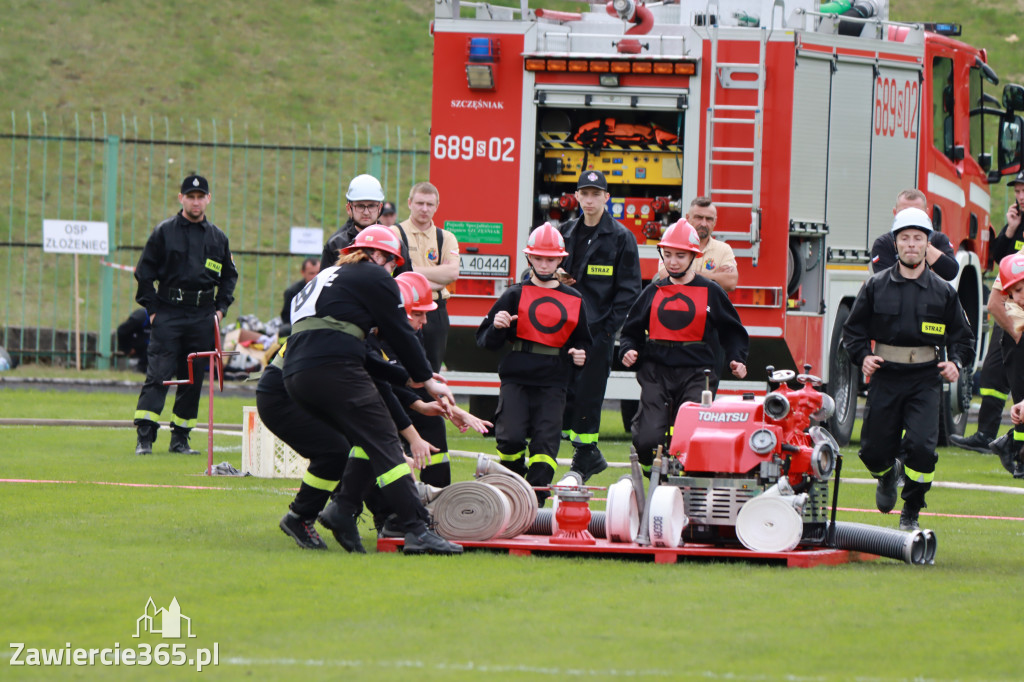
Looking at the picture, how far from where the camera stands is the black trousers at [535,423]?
34.3 ft

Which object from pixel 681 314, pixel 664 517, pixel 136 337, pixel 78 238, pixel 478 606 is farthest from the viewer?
pixel 136 337

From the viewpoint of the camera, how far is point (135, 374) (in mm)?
22906

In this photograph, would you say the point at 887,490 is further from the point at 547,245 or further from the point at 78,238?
the point at 78,238

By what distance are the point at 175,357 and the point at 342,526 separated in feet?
19.3

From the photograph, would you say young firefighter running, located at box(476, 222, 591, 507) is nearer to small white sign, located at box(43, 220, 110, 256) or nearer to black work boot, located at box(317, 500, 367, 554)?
black work boot, located at box(317, 500, 367, 554)

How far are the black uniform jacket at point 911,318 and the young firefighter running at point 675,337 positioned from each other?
0.89 metres

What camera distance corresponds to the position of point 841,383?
16047mm

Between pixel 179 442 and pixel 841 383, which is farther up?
pixel 841 383

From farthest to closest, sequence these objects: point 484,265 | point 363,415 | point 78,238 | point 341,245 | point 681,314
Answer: point 78,238 < point 484,265 < point 341,245 < point 681,314 < point 363,415

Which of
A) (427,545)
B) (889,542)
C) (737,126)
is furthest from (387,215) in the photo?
(889,542)

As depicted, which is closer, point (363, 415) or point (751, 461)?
point (363, 415)

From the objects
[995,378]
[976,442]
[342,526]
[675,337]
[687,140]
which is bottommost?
[976,442]

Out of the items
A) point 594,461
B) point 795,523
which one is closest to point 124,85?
point 594,461

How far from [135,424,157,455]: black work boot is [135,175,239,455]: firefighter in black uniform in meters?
0.01
